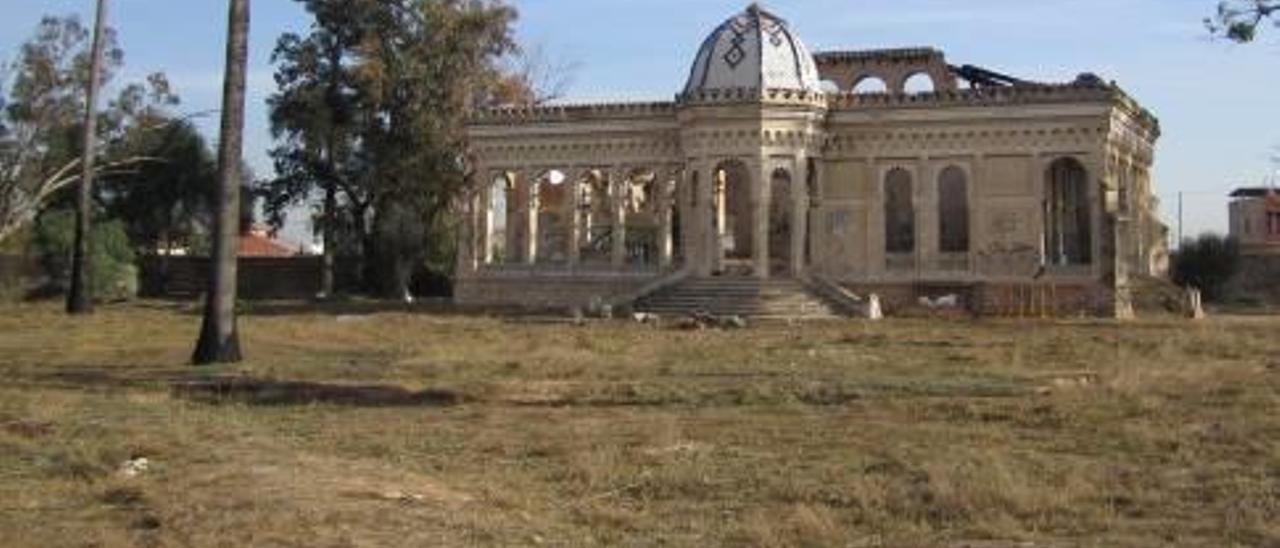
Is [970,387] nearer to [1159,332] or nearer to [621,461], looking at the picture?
[621,461]

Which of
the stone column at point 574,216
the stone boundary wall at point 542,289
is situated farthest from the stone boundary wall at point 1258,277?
the stone column at point 574,216

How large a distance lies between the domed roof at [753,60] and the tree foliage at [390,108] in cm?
1095

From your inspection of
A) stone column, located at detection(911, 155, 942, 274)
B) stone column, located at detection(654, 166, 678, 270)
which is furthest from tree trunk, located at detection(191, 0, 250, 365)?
stone column, located at detection(911, 155, 942, 274)

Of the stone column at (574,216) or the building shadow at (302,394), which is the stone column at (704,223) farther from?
the building shadow at (302,394)

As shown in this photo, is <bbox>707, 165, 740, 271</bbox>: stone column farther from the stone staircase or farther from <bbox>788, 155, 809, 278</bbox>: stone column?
<bbox>788, 155, 809, 278</bbox>: stone column

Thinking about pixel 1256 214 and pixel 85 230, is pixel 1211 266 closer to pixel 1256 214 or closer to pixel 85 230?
pixel 1256 214

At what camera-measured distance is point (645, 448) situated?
1338 cm

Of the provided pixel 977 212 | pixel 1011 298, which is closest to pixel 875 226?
pixel 977 212

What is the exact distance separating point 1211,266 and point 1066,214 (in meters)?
10.7

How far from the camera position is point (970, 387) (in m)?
19.1

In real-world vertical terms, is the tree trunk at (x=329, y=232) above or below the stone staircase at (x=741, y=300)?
above

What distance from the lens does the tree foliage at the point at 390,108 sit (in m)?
56.0

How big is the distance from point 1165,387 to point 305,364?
1210 centimetres

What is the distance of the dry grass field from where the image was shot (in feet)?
31.4
